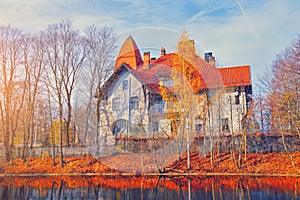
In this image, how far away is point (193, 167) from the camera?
15531 mm

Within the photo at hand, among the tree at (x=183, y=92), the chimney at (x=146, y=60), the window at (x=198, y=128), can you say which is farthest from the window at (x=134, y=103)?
the window at (x=198, y=128)

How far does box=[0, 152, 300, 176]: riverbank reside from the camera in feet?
48.0

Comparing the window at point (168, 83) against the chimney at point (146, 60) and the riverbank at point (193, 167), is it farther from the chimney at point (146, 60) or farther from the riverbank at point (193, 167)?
the riverbank at point (193, 167)

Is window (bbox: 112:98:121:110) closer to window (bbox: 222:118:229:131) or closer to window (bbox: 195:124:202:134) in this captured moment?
window (bbox: 195:124:202:134)

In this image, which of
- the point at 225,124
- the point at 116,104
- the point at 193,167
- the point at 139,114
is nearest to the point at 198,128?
the point at 225,124

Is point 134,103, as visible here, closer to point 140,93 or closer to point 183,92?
point 140,93

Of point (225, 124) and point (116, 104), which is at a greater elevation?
point (116, 104)

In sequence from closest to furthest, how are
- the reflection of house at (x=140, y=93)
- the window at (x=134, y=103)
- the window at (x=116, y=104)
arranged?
the reflection of house at (x=140, y=93), the window at (x=116, y=104), the window at (x=134, y=103)

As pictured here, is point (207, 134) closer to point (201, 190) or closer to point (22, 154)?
point (201, 190)

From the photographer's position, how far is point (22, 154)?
65.1 feet

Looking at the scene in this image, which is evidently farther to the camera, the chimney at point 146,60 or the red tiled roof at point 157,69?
the red tiled roof at point 157,69

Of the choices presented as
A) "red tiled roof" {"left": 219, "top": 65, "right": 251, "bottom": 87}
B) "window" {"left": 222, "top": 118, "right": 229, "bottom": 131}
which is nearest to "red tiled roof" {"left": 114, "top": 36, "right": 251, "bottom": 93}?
"window" {"left": 222, "top": 118, "right": 229, "bottom": 131}

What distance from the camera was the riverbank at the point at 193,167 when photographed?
14.6m

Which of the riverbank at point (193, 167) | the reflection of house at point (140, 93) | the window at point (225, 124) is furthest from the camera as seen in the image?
the window at point (225, 124)
